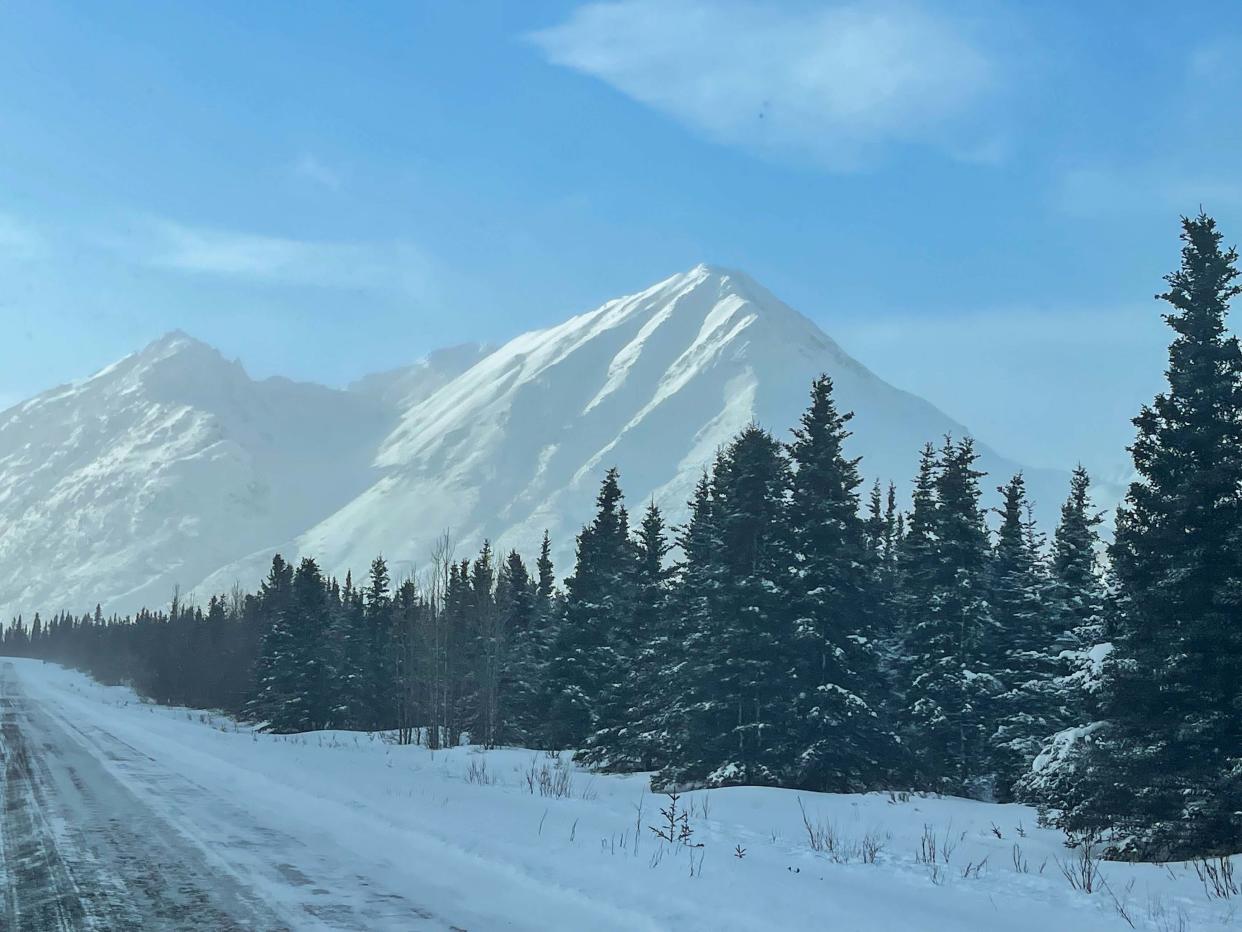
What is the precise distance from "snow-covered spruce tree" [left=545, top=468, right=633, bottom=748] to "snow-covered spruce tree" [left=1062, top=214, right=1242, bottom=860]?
20938mm

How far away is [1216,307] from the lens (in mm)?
18719

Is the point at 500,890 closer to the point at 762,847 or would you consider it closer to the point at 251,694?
the point at 762,847

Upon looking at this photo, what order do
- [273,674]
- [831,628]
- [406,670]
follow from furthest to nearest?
[406,670] → [273,674] → [831,628]

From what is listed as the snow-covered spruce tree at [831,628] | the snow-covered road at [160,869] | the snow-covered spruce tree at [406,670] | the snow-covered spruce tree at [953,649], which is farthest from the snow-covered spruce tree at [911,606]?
the snow-covered road at [160,869]

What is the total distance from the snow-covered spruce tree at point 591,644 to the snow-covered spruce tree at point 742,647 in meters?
6.22

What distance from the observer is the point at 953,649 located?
1344 inches

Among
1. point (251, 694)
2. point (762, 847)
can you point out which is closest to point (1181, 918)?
point (762, 847)

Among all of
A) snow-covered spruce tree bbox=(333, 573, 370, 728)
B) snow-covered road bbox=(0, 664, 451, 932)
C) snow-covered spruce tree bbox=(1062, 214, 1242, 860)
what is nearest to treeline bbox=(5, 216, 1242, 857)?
snow-covered spruce tree bbox=(1062, 214, 1242, 860)

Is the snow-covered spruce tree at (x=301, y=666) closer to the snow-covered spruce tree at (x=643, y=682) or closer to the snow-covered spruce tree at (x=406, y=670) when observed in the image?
the snow-covered spruce tree at (x=406, y=670)

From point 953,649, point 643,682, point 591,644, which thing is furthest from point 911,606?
point 591,644

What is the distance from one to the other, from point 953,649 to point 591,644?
13660 millimetres

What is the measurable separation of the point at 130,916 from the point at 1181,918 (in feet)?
27.4

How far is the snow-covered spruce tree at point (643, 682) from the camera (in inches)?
1284

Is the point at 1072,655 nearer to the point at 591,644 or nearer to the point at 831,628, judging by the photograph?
the point at 831,628
